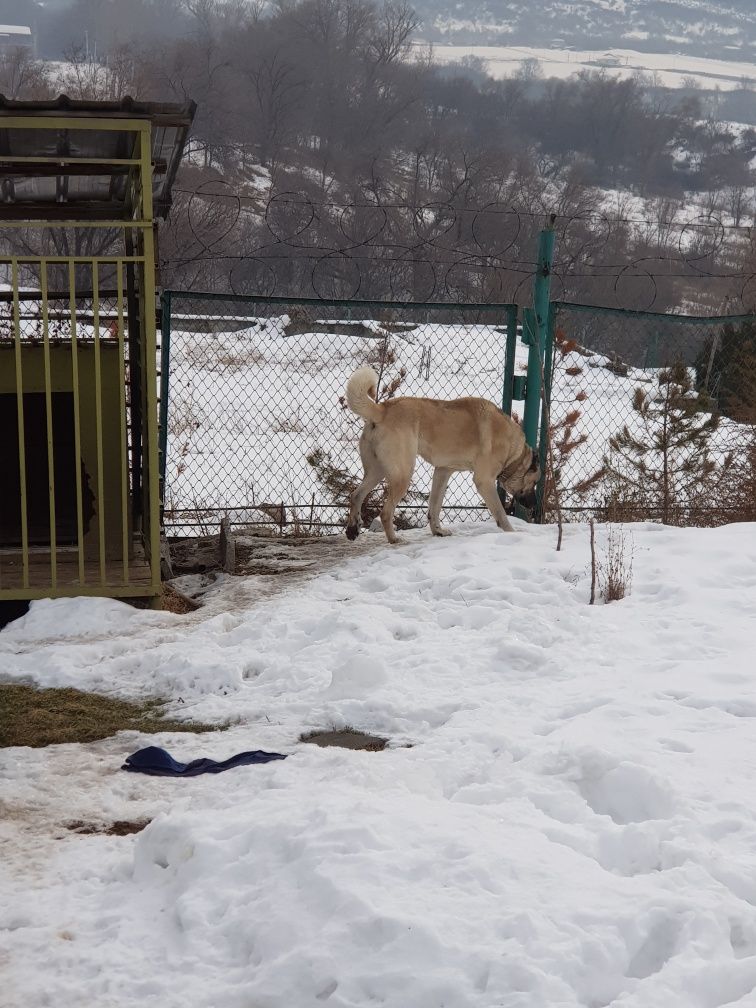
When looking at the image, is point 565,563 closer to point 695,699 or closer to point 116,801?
point 695,699

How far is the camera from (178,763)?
4270 mm

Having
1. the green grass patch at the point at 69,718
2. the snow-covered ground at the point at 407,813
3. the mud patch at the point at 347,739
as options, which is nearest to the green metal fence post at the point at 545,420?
the snow-covered ground at the point at 407,813

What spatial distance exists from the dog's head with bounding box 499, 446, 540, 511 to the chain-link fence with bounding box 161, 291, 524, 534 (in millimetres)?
525

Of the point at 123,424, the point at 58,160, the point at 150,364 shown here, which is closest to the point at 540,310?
the point at 150,364

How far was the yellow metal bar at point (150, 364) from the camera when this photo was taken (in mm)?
5957

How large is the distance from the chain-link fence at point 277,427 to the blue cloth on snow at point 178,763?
3.99 m

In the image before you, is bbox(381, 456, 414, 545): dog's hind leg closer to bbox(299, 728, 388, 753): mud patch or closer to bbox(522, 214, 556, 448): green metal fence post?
bbox(522, 214, 556, 448): green metal fence post

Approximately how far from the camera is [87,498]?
7.74 m

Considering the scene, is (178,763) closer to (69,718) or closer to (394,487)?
(69,718)

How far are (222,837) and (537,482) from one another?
19.7 ft

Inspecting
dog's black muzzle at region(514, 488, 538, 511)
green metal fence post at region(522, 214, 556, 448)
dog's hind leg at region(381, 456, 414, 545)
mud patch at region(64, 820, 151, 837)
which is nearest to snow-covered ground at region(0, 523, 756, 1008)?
mud patch at region(64, 820, 151, 837)

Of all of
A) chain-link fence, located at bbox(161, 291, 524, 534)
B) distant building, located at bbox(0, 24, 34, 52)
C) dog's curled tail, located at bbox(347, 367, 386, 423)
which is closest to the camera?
dog's curled tail, located at bbox(347, 367, 386, 423)

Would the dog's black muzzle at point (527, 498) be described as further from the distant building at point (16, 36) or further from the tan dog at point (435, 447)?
the distant building at point (16, 36)

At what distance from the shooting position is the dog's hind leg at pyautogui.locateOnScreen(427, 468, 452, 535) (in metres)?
8.34
